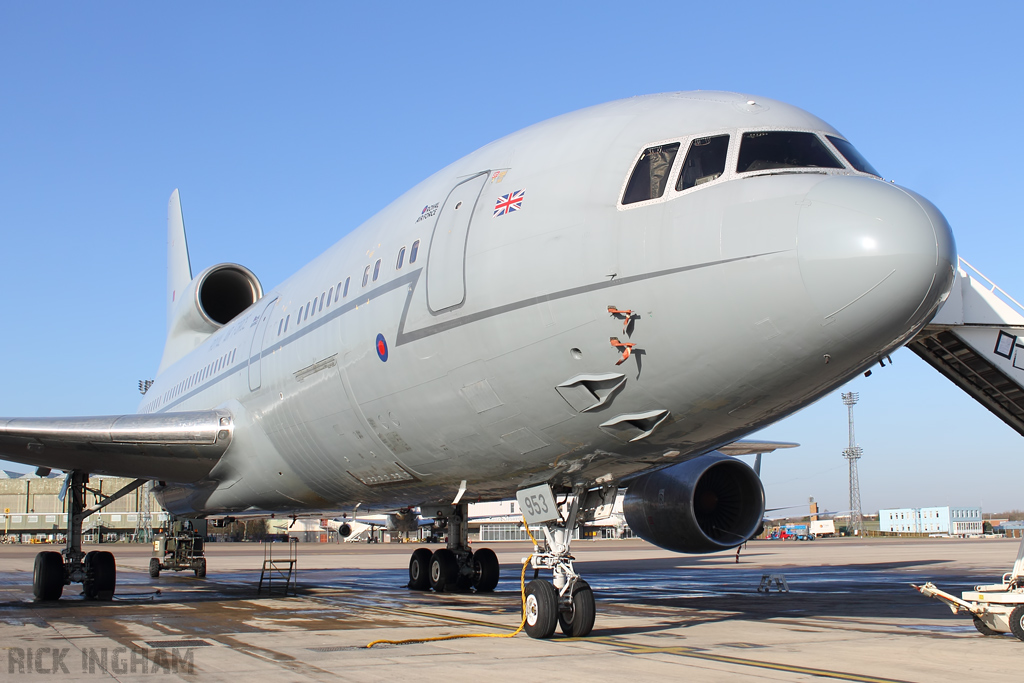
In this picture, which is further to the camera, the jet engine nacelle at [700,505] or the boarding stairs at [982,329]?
the jet engine nacelle at [700,505]

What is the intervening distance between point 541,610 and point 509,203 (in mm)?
3650

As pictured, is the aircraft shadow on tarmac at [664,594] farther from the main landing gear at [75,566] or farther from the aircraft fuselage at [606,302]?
the aircraft fuselage at [606,302]

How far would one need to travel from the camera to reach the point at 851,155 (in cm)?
700

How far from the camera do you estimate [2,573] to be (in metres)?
26.0

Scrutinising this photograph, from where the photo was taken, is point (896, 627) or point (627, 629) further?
point (896, 627)

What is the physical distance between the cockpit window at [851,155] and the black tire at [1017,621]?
4818 mm

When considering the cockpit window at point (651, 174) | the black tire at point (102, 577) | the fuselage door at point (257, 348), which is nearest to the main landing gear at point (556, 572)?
the cockpit window at point (651, 174)

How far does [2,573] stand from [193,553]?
7.79m

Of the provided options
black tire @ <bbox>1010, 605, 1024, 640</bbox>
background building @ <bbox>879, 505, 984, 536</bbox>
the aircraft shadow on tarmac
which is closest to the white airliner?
the aircraft shadow on tarmac

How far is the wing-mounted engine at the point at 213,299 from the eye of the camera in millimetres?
19484

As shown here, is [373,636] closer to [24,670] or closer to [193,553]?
[24,670]

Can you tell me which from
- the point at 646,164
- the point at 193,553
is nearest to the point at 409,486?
the point at 646,164

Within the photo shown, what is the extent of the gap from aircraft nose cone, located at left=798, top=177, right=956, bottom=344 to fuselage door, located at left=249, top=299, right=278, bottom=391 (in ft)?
28.0

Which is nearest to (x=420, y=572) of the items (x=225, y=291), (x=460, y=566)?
(x=460, y=566)
